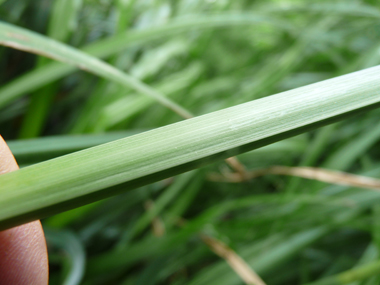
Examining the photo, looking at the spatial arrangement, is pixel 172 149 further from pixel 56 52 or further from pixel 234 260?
pixel 234 260

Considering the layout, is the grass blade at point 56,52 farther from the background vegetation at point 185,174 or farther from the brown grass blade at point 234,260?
the brown grass blade at point 234,260

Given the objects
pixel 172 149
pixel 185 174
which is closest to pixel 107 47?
pixel 185 174

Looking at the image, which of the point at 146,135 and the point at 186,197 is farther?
the point at 186,197

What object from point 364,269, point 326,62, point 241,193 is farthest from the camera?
point 326,62

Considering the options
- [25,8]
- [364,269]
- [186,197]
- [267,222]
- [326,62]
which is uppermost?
[25,8]

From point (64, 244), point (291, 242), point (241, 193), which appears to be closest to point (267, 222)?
point (291, 242)

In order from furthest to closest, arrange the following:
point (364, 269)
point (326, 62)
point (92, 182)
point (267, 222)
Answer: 1. point (326, 62)
2. point (267, 222)
3. point (364, 269)
4. point (92, 182)

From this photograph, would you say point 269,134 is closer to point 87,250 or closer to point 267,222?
point 267,222

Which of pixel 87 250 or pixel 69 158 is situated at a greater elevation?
pixel 87 250
